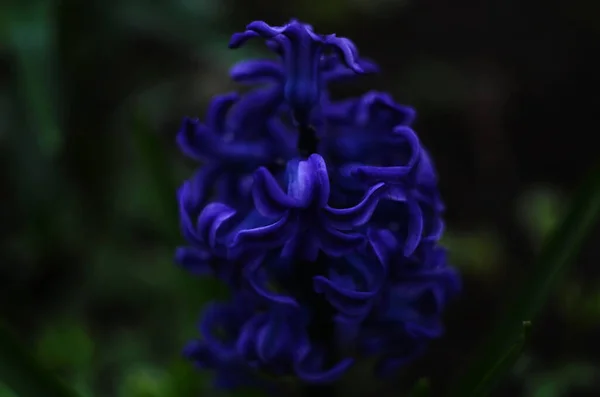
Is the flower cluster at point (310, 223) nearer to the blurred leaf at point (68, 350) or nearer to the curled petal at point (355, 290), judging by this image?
the curled petal at point (355, 290)

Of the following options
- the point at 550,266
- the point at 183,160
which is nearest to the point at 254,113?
the point at 550,266

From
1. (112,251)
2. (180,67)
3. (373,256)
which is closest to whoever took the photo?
(373,256)

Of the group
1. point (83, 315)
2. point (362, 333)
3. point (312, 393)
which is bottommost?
point (83, 315)

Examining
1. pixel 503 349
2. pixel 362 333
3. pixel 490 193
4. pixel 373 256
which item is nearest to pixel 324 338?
pixel 362 333

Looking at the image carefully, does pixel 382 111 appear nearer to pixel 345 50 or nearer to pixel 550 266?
pixel 345 50

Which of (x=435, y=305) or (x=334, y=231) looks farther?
(x=435, y=305)

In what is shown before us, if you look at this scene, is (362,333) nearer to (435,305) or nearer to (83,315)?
(435,305)

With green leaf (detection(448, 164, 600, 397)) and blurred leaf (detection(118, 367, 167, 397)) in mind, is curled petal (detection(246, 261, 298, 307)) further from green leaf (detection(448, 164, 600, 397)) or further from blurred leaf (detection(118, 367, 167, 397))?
blurred leaf (detection(118, 367, 167, 397))

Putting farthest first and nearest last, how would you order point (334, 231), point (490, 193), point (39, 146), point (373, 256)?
point (490, 193), point (39, 146), point (373, 256), point (334, 231)
